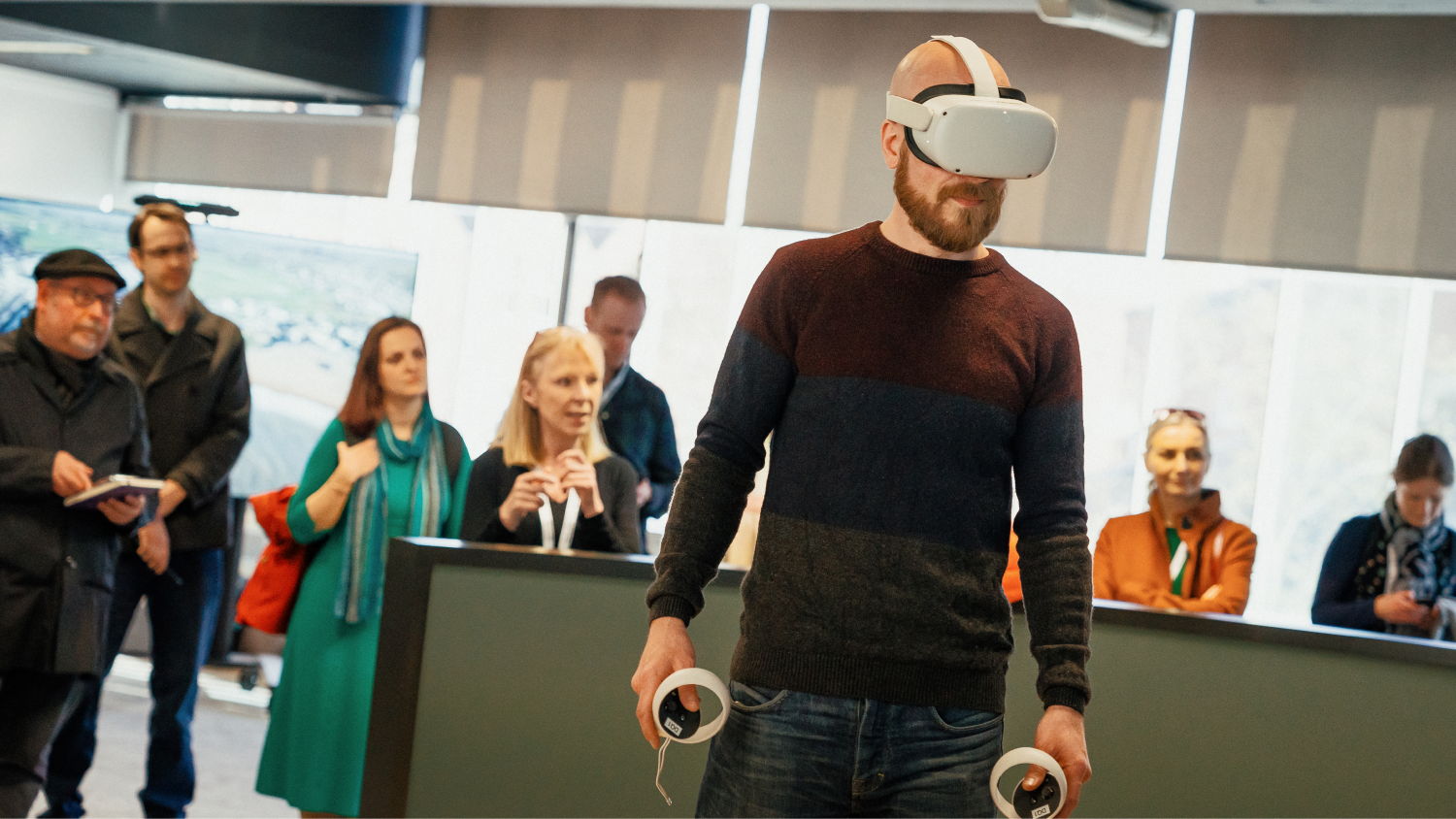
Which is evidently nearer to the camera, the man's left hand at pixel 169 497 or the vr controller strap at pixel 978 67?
the vr controller strap at pixel 978 67

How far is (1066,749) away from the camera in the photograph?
1.47 meters

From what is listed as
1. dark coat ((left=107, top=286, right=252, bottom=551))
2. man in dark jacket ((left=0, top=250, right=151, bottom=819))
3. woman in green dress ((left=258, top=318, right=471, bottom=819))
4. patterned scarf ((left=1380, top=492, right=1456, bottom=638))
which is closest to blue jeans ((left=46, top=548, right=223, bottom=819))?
dark coat ((left=107, top=286, right=252, bottom=551))

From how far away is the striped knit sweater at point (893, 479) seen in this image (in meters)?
1.50

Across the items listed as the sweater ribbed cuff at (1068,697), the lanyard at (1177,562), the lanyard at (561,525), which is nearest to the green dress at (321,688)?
the lanyard at (561,525)

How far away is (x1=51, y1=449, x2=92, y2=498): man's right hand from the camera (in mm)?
3318

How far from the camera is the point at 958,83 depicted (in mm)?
1568

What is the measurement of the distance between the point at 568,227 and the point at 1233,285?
11.7 ft

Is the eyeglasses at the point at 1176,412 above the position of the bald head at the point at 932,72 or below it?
below

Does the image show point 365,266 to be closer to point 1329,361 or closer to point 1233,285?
point 1233,285

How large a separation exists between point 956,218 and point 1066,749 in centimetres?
57

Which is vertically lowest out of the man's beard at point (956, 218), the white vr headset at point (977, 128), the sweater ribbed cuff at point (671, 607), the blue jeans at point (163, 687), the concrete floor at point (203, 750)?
the concrete floor at point (203, 750)

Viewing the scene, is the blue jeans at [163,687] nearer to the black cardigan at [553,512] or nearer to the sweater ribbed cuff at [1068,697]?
the black cardigan at [553,512]

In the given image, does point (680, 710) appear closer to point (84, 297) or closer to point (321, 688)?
point (321, 688)

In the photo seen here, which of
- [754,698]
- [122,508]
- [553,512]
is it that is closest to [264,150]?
[122,508]
